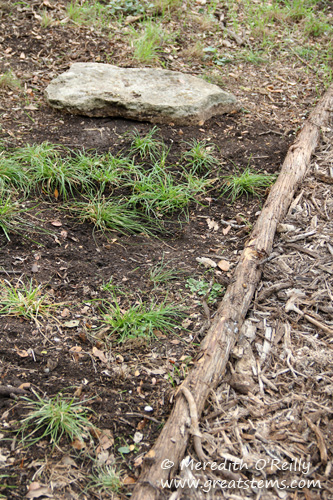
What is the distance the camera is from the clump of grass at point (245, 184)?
352 centimetres

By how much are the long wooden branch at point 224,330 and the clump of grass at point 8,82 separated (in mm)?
2638

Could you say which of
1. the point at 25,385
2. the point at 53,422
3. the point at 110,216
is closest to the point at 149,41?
the point at 110,216

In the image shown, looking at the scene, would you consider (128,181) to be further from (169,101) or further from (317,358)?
(317,358)

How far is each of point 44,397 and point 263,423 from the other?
3.50 feet

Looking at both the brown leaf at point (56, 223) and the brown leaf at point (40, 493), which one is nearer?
the brown leaf at point (40, 493)

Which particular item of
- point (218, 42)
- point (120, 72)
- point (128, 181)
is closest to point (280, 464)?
point (128, 181)

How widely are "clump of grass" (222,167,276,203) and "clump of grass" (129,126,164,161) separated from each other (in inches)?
25.1

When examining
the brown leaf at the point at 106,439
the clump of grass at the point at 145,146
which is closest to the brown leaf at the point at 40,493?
the brown leaf at the point at 106,439

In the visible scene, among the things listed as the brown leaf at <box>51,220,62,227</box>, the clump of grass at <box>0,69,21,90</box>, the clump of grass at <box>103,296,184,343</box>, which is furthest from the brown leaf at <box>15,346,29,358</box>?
the clump of grass at <box>0,69,21,90</box>

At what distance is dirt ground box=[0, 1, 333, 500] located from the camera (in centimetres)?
194

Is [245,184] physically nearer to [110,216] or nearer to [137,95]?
[110,216]

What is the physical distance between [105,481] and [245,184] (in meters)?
2.45

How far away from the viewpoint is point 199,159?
3662 millimetres

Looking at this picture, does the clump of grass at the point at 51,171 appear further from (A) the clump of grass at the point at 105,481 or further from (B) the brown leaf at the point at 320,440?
(B) the brown leaf at the point at 320,440
